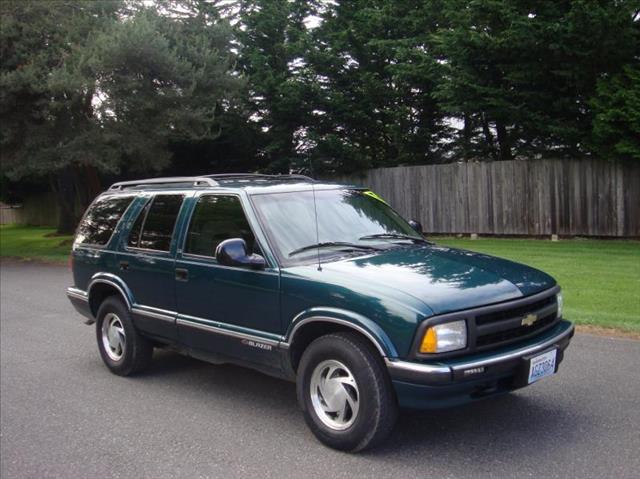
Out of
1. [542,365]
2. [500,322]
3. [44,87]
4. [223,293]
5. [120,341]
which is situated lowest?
[120,341]

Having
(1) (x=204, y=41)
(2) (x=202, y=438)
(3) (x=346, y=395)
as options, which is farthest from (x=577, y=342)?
(1) (x=204, y=41)

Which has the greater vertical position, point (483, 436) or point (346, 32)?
point (346, 32)

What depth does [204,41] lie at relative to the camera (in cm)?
1927

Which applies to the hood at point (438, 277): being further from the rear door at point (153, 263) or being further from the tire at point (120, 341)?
the tire at point (120, 341)

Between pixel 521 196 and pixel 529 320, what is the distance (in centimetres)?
1307

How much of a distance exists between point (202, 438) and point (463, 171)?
1466 centimetres

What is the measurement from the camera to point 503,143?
62.7ft

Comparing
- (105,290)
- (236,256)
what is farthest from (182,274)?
(105,290)

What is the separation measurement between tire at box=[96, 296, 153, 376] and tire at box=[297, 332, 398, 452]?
7.69ft

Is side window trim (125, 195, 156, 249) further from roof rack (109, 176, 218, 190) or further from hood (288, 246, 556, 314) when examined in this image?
hood (288, 246, 556, 314)

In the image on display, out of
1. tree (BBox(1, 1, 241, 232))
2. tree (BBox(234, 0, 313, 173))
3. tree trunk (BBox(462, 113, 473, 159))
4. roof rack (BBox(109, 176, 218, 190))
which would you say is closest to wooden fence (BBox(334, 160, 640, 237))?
tree trunk (BBox(462, 113, 473, 159))

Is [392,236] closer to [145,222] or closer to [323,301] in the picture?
[323,301]

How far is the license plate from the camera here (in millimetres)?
4195

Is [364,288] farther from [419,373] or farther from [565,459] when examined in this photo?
[565,459]
